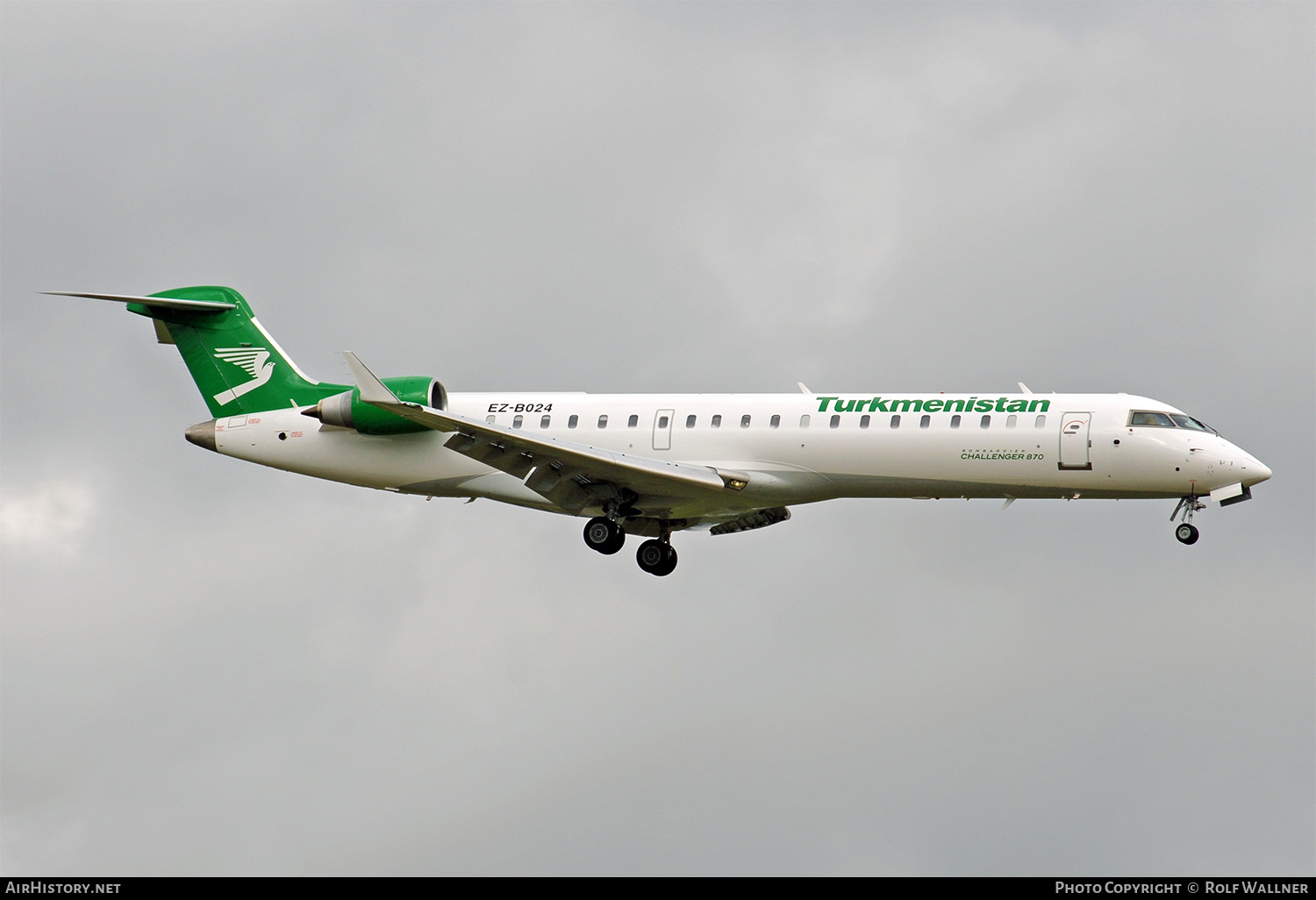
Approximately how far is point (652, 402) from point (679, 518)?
288 centimetres

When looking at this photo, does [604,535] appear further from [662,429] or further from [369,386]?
[369,386]

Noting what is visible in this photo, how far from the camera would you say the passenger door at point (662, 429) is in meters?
33.0

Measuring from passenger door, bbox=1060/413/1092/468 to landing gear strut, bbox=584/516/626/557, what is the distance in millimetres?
8884

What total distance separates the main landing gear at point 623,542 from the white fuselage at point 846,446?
1155 millimetres

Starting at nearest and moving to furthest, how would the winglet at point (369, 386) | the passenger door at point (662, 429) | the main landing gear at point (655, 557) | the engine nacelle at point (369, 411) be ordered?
the winglet at point (369, 386)
the passenger door at point (662, 429)
the engine nacelle at point (369, 411)
the main landing gear at point (655, 557)

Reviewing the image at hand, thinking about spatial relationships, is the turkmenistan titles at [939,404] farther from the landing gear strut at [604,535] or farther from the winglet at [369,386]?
the winglet at [369,386]

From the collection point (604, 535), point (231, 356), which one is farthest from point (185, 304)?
point (604, 535)

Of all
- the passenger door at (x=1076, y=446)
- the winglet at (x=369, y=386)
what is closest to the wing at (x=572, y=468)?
the winglet at (x=369, y=386)

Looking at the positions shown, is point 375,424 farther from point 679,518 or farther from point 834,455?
point 834,455

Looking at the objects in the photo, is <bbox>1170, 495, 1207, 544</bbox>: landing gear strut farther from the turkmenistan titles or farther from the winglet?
the winglet

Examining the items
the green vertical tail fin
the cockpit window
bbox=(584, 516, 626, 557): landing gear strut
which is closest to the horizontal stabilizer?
the green vertical tail fin
